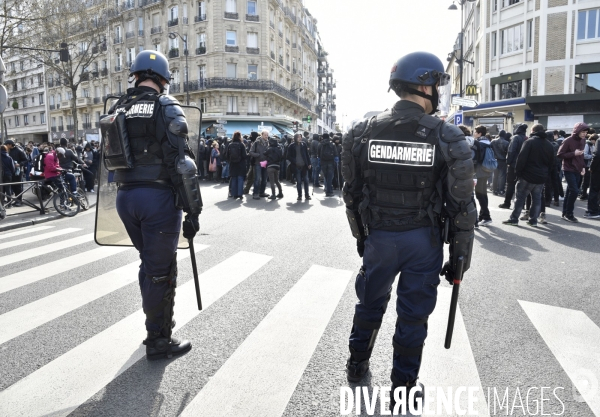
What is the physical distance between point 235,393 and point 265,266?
303 centimetres

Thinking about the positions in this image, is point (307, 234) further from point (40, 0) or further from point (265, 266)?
point (40, 0)

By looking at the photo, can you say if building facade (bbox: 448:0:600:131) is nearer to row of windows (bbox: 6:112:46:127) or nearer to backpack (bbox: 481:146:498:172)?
backpack (bbox: 481:146:498:172)

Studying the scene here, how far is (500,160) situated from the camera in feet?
42.2

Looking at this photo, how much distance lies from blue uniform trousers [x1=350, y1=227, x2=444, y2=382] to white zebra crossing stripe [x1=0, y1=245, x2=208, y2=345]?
2937 mm

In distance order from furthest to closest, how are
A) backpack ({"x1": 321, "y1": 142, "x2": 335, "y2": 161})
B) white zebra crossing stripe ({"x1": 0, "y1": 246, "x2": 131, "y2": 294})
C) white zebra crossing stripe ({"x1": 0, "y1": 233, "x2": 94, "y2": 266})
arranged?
backpack ({"x1": 321, "y1": 142, "x2": 335, "y2": 161}) < white zebra crossing stripe ({"x1": 0, "y1": 233, "x2": 94, "y2": 266}) < white zebra crossing stripe ({"x1": 0, "y1": 246, "x2": 131, "y2": 294})

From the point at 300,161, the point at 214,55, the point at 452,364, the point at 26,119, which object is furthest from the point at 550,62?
the point at 26,119

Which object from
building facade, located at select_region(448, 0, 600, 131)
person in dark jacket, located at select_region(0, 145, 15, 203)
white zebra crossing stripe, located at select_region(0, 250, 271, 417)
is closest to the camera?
white zebra crossing stripe, located at select_region(0, 250, 271, 417)

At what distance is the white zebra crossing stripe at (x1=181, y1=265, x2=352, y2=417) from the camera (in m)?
2.60

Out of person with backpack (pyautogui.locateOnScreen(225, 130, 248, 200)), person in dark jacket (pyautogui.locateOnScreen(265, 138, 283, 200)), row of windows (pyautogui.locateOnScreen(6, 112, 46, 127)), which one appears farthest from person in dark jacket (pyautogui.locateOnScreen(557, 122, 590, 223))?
row of windows (pyautogui.locateOnScreen(6, 112, 46, 127))

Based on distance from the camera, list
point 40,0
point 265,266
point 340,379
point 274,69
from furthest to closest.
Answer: point 274,69 → point 40,0 → point 265,266 → point 340,379

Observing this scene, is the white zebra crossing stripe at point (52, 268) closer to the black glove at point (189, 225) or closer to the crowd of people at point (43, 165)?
the black glove at point (189, 225)

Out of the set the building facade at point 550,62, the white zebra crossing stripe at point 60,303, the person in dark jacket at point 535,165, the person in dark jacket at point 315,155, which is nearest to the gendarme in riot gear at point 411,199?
the white zebra crossing stripe at point 60,303

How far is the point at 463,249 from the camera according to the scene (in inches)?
104

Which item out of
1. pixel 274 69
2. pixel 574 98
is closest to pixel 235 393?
pixel 574 98
